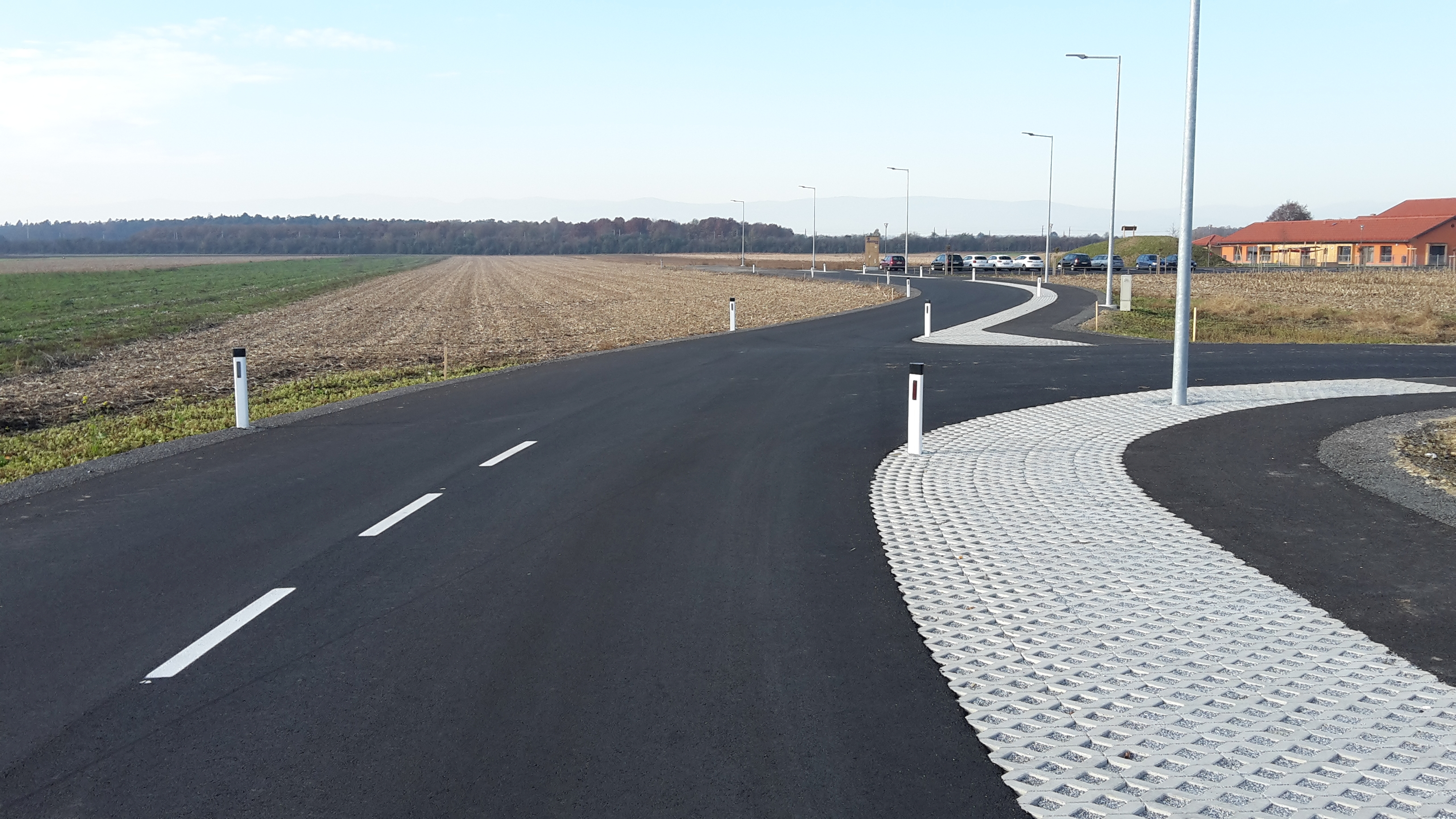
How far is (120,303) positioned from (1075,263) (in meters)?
57.9

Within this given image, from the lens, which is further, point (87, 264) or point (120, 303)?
point (87, 264)

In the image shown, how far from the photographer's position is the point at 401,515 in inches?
370

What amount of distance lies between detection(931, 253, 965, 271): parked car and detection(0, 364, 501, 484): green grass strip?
6575 cm

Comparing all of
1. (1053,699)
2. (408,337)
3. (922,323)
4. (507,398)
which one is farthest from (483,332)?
(1053,699)

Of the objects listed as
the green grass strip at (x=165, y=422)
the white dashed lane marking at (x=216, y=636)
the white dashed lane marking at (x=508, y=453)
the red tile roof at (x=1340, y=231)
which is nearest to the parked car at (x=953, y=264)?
the red tile roof at (x=1340, y=231)

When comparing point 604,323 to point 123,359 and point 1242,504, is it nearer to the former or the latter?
point 123,359

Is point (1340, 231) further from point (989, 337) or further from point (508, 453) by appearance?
point (508, 453)

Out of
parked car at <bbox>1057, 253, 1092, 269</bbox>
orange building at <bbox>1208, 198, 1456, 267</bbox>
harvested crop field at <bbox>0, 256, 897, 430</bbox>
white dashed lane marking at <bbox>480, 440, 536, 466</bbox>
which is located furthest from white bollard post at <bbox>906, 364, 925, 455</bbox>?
orange building at <bbox>1208, 198, 1456, 267</bbox>

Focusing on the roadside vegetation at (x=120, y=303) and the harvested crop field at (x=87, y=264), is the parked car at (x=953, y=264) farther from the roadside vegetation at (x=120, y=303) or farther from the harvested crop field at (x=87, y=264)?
the harvested crop field at (x=87, y=264)

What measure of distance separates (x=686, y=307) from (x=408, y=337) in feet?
49.8

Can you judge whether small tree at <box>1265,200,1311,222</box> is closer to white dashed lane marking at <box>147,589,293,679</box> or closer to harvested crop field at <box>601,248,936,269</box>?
harvested crop field at <box>601,248,936,269</box>

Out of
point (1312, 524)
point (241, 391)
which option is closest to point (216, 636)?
point (1312, 524)

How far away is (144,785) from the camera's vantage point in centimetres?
451

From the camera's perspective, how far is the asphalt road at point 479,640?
14.8 ft
